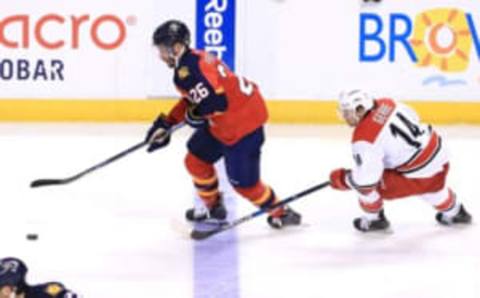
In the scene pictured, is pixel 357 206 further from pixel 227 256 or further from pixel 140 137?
pixel 140 137

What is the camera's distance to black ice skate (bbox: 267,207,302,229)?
16.3 feet

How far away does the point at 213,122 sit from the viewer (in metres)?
4.74

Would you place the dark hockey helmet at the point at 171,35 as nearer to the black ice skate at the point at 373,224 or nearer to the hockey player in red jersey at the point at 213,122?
the hockey player in red jersey at the point at 213,122

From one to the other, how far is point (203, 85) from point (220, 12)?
8.95ft

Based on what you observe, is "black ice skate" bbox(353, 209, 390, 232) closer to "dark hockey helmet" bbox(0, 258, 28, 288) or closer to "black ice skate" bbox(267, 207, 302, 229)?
"black ice skate" bbox(267, 207, 302, 229)

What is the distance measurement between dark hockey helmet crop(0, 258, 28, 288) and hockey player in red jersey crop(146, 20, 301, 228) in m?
1.79

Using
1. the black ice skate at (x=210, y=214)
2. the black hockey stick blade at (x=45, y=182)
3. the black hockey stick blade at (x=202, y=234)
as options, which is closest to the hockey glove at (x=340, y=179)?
the black hockey stick blade at (x=202, y=234)

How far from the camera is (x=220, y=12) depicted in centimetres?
723

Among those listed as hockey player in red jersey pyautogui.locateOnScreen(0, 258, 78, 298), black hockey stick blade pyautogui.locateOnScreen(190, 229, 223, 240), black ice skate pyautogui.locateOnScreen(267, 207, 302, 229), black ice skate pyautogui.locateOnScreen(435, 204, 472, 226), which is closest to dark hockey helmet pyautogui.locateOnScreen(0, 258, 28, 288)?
hockey player in red jersey pyautogui.locateOnScreen(0, 258, 78, 298)

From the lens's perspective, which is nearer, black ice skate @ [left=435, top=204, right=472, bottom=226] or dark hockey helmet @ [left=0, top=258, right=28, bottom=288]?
dark hockey helmet @ [left=0, top=258, right=28, bottom=288]

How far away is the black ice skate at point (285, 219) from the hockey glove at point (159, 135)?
0.51 m

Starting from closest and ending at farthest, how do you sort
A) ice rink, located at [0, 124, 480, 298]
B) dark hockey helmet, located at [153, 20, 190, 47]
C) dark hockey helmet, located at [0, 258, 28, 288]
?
1. dark hockey helmet, located at [0, 258, 28, 288]
2. ice rink, located at [0, 124, 480, 298]
3. dark hockey helmet, located at [153, 20, 190, 47]

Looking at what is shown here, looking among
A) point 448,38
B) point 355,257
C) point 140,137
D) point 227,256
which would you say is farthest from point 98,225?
point 448,38

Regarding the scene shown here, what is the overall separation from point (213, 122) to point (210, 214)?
1.59 feet
